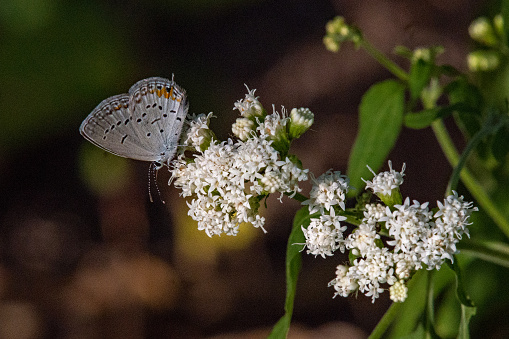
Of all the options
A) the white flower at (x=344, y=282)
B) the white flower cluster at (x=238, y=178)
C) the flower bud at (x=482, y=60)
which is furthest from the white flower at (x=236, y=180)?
the flower bud at (x=482, y=60)

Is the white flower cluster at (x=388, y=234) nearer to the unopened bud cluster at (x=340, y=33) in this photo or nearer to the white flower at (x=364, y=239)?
the white flower at (x=364, y=239)

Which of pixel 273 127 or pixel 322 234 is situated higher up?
pixel 273 127

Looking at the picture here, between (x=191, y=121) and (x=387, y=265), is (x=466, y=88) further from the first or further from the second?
(x=191, y=121)

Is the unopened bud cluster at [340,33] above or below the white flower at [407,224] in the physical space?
above

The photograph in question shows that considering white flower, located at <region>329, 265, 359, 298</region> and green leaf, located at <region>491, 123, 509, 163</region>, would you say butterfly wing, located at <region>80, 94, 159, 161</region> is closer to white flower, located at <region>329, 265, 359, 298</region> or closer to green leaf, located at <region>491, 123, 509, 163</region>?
white flower, located at <region>329, 265, 359, 298</region>

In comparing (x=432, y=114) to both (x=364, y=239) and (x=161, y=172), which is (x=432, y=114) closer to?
(x=364, y=239)

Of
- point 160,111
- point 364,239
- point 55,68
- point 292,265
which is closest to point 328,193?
point 364,239
